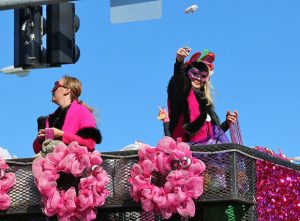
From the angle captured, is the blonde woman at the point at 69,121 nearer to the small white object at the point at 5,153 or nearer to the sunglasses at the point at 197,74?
the small white object at the point at 5,153

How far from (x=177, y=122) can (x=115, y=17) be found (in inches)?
63.7

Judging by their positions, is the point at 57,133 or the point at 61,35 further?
the point at 61,35

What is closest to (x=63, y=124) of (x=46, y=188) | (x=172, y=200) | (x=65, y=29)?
(x=46, y=188)

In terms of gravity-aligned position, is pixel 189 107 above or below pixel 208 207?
above

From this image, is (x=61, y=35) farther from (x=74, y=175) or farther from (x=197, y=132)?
(x=74, y=175)

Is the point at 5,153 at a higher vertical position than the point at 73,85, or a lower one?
lower

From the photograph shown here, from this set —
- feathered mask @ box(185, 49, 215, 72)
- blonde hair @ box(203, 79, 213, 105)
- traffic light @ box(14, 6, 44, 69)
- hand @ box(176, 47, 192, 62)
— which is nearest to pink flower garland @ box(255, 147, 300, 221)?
blonde hair @ box(203, 79, 213, 105)

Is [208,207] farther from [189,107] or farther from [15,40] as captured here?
[15,40]

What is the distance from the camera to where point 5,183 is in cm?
710

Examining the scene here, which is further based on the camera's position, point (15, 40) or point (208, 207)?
point (15, 40)

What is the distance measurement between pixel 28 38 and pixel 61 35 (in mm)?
384

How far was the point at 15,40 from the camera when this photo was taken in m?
9.46

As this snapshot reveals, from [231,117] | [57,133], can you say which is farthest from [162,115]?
[57,133]

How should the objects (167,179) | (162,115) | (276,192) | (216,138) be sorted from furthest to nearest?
(162,115) < (216,138) < (276,192) < (167,179)
